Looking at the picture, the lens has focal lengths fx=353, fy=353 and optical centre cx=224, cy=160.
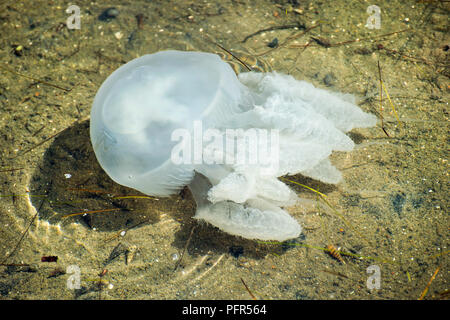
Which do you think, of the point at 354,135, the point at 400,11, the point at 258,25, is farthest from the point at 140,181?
the point at 400,11

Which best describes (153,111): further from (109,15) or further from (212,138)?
(109,15)

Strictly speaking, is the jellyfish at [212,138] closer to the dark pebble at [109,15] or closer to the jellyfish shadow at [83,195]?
the jellyfish shadow at [83,195]

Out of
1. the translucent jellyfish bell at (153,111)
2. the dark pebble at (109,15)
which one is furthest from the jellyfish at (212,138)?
the dark pebble at (109,15)

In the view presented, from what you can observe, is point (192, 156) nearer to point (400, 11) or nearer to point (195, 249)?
point (195, 249)

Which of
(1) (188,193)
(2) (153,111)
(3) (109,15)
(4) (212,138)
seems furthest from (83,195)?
(3) (109,15)

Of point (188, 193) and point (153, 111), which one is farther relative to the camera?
point (188, 193)

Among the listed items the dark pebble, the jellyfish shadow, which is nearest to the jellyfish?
the jellyfish shadow
